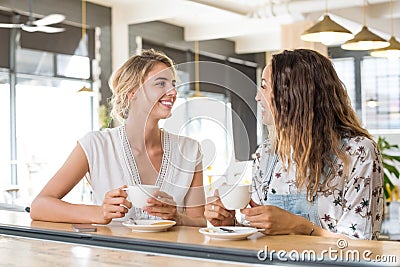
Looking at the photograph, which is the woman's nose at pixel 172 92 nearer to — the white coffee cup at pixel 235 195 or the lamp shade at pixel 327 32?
the white coffee cup at pixel 235 195

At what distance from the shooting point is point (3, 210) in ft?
7.64

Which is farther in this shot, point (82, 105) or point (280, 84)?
point (82, 105)

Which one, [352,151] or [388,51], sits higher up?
[388,51]

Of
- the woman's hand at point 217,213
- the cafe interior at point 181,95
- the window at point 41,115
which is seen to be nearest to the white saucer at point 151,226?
the cafe interior at point 181,95

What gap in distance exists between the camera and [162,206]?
1.85 metres

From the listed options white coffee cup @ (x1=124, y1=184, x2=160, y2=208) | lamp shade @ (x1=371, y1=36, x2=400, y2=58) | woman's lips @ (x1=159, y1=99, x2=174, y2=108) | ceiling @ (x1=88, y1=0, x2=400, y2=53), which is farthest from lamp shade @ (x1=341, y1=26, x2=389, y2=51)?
white coffee cup @ (x1=124, y1=184, x2=160, y2=208)

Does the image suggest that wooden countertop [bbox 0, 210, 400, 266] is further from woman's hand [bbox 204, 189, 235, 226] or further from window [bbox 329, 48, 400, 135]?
window [bbox 329, 48, 400, 135]

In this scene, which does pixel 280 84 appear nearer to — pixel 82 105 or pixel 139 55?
pixel 139 55

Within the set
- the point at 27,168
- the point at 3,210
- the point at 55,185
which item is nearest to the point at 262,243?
the point at 55,185

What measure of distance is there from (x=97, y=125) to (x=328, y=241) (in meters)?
7.65

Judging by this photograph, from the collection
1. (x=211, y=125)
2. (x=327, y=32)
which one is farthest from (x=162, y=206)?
(x=327, y=32)

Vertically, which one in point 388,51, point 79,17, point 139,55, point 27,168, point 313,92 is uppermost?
point 79,17

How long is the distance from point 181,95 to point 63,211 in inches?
20.4

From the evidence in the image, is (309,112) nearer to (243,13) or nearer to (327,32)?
(327,32)
